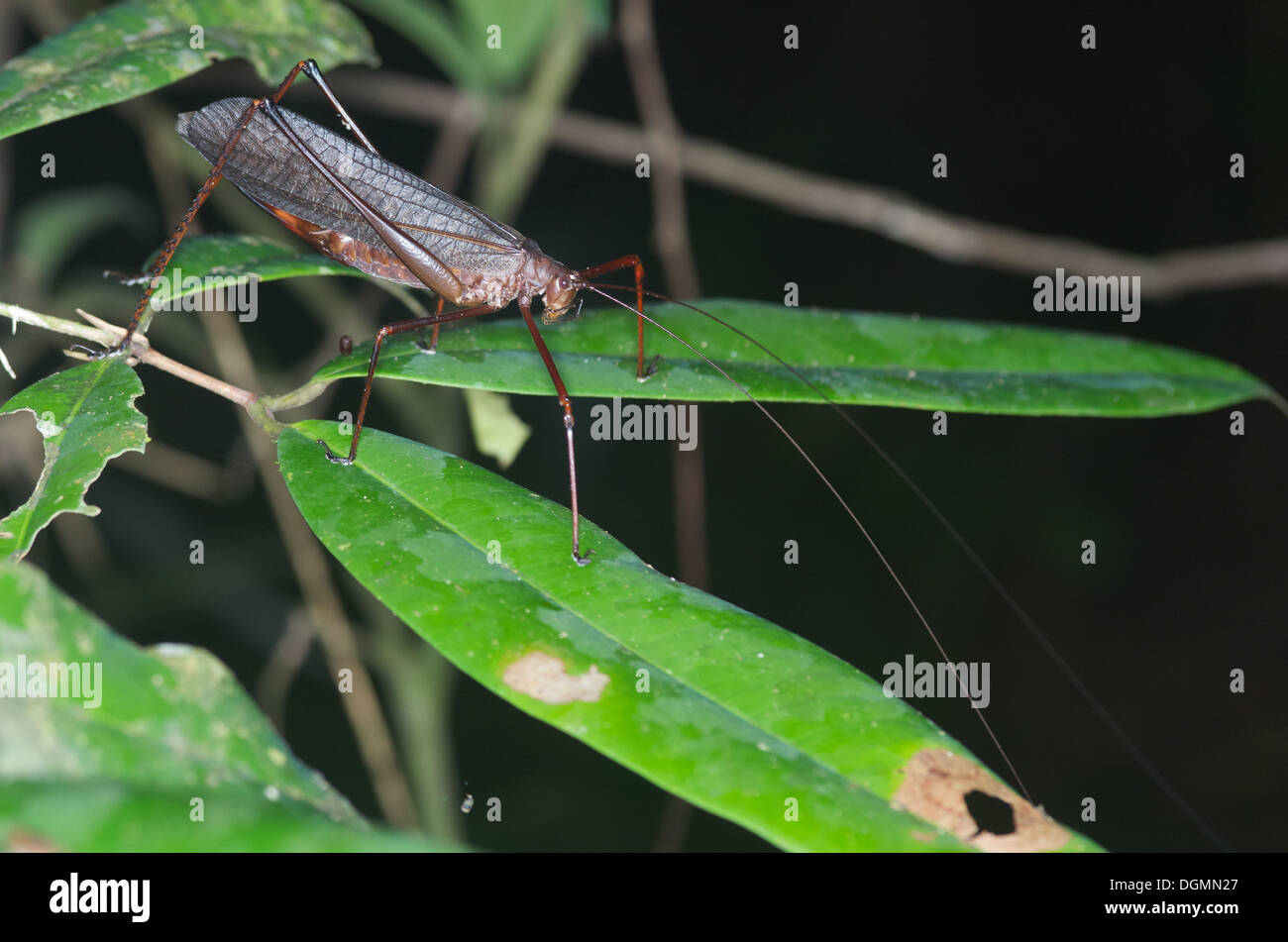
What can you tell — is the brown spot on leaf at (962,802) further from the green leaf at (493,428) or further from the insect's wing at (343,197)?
the insect's wing at (343,197)

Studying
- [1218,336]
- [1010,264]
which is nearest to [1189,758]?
[1218,336]

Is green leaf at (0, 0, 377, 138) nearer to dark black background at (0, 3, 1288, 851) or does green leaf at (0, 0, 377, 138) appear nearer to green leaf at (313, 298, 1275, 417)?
green leaf at (313, 298, 1275, 417)

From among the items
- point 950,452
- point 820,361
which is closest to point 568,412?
point 820,361

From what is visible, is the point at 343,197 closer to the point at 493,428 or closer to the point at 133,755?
the point at 493,428

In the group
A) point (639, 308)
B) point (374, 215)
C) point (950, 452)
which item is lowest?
point (950, 452)

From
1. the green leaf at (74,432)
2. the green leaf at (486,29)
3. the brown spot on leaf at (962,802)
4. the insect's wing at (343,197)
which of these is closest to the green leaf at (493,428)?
the insect's wing at (343,197)

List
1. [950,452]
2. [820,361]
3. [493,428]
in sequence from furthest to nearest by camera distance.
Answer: [950,452]
[493,428]
[820,361]

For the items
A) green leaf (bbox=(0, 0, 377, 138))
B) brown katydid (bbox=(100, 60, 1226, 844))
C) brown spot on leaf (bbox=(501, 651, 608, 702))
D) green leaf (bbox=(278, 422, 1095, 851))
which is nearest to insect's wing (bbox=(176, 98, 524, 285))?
brown katydid (bbox=(100, 60, 1226, 844))

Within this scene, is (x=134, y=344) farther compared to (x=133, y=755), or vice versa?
(x=134, y=344)
